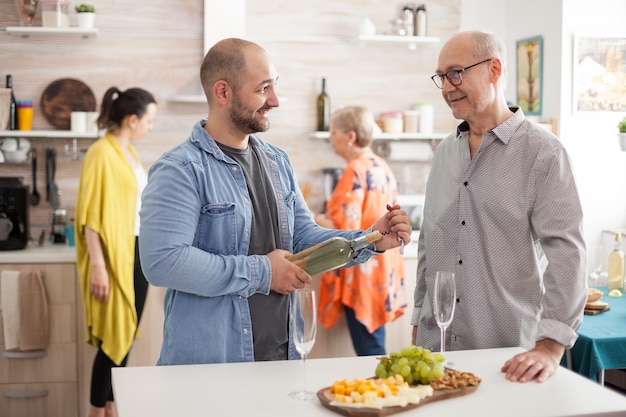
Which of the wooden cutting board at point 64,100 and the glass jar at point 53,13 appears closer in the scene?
the glass jar at point 53,13

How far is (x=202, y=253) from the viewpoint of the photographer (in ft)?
7.09

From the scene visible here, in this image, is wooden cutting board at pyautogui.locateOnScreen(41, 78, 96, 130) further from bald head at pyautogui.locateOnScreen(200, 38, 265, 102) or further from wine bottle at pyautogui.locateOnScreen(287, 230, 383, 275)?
wine bottle at pyautogui.locateOnScreen(287, 230, 383, 275)

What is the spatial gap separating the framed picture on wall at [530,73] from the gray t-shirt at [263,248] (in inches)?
111

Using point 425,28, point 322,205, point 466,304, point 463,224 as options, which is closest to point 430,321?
point 466,304

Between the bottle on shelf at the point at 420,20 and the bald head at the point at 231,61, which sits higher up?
the bottle on shelf at the point at 420,20

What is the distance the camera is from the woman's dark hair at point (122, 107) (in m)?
4.06

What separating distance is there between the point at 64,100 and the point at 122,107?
923 millimetres

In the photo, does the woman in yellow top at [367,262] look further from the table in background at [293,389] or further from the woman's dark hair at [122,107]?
the table in background at [293,389]

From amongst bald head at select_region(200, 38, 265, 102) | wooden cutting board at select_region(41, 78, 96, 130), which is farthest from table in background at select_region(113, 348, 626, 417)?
wooden cutting board at select_region(41, 78, 96, 130)

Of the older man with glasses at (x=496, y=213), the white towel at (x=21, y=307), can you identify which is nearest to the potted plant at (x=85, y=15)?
the white towel at (x=21, y=307)

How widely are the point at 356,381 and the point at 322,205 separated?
11.0 feet

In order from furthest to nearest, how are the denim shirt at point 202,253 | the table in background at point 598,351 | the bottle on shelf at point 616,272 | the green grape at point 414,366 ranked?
1. the bottle on shelf at point 616,272
2. the table in background at point 598,351
3. the denim shirt at point 202,253
4. the green grape at point 414,366

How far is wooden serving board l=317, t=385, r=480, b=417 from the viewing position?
1.71 metres

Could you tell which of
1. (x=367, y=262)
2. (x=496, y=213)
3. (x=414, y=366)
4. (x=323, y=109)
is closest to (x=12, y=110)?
(x=323, y=109)
